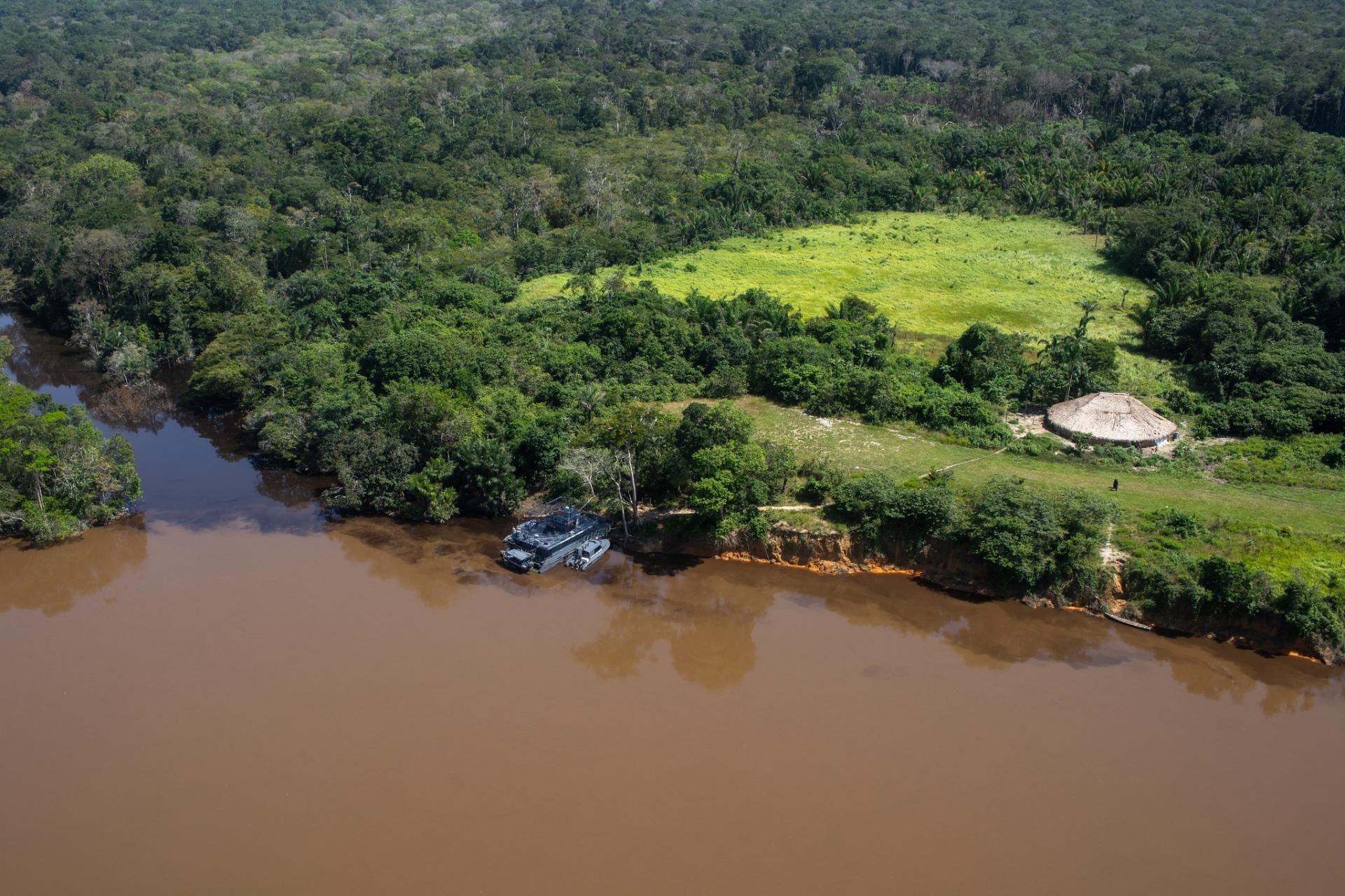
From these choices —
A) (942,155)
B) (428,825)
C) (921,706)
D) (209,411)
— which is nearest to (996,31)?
(942,155)

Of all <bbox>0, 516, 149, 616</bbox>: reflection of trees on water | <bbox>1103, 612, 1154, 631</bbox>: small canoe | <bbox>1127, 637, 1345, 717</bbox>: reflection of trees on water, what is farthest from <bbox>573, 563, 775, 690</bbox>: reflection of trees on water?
<bbox>0, 516, 149, 616</bbox>: reflection of trees on water

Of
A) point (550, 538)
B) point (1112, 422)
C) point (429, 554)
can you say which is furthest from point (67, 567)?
point (1112, 422)

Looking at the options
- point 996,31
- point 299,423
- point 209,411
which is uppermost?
point 996,31

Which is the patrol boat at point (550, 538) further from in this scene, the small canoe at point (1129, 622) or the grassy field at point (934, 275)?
the grassy field at point (934, 275)

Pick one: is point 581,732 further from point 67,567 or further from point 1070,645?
point 67,567

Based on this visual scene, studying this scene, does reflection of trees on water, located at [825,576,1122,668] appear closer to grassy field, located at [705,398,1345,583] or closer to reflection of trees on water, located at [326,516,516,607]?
grassy field, located at [705,398,1345,583]

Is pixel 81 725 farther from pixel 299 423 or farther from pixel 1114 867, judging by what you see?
pixel 1114 867
